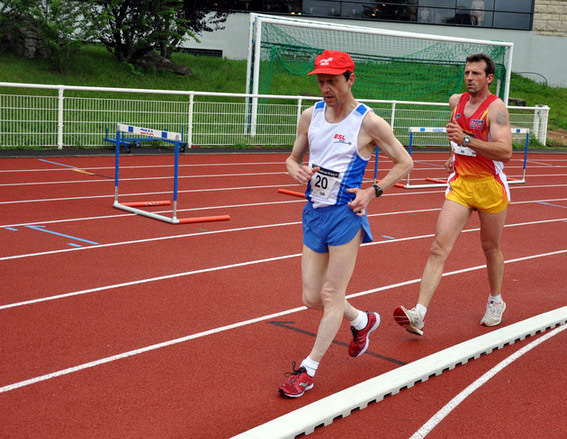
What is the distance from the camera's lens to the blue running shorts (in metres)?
4.42

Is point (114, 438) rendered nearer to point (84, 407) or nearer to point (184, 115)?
point (84, 407)

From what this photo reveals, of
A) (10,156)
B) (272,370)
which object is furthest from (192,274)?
(10,156)

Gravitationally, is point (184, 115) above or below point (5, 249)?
above

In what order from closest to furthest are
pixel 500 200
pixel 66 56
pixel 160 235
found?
pixel 500 200 < pixel 160 235 < pixel 66 56

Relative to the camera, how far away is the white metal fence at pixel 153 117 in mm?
14820

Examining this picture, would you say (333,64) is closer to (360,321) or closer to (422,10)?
(360,321)

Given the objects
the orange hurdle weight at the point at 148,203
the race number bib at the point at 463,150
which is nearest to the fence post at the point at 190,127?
the orange hurdle weight at the point at 148,203

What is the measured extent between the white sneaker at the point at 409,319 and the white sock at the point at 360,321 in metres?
0.58

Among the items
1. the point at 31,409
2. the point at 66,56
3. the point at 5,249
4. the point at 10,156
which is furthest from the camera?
the point at 66,56

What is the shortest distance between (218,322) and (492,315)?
6.80 ft

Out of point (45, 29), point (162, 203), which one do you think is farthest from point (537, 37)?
point (162, 203)

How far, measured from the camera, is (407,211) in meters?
11.7

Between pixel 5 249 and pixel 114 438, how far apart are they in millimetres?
4374

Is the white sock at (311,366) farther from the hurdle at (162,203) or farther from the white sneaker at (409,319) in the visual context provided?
the hurdle at (162,203)
